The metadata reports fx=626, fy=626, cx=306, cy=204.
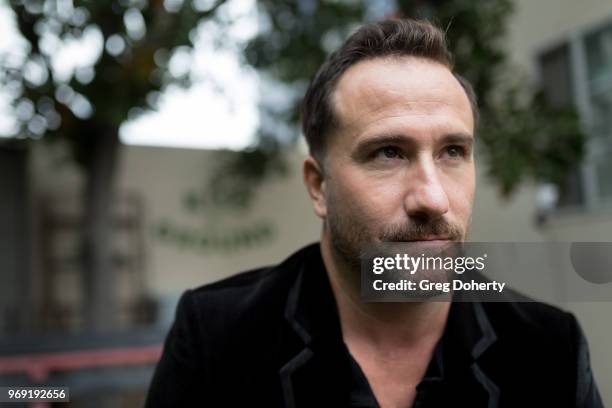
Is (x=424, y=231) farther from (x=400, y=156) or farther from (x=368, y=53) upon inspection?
(x=368, y=53)

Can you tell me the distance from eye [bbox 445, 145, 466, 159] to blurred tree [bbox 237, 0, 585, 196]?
2.83m

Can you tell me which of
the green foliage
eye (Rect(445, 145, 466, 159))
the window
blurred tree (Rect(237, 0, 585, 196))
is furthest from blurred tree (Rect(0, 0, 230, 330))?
eye (Rect(445, 145, 466, 159))

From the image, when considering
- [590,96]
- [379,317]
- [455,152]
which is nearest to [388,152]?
[455,152]

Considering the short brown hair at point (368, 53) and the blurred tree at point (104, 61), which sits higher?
the blurred tree at point (104, 61)

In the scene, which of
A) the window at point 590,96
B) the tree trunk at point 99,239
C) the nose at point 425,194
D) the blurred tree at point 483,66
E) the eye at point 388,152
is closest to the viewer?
the nose at point 425,194

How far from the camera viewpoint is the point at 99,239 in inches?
230

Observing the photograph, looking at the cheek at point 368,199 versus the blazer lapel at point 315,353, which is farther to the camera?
the blazer lapel at point 315,353

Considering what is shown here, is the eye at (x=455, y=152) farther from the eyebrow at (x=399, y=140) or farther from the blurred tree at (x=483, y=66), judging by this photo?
the blurred tree at (x=483, y=66)

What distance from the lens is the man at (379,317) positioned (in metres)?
1.18

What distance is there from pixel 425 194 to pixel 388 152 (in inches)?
5.9

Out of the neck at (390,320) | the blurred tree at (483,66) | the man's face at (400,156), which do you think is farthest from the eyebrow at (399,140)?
the blurred tree at (483,66)

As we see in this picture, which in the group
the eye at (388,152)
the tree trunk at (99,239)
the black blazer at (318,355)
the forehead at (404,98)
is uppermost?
the tree trunk at (99,239)

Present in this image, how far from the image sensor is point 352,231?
126 centimetres

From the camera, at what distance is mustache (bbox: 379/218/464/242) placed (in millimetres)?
1069
